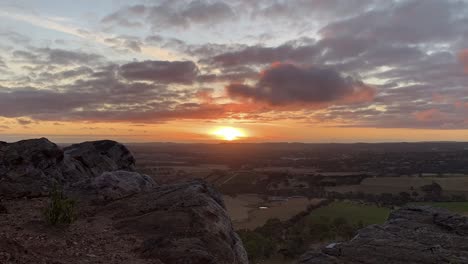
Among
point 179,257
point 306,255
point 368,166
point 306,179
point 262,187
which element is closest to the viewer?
point 179,257

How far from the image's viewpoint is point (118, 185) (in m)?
20.4

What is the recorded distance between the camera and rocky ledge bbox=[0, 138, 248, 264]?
41.6 feet

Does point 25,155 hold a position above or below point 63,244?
above

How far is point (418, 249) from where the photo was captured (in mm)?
15516

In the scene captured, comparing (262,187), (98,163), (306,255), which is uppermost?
(98,163)

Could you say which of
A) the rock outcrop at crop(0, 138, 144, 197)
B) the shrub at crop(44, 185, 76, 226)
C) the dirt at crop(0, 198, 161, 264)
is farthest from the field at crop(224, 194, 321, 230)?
the shrub at crop(44, 185, 76, 226)

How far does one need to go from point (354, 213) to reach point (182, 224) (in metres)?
69.1

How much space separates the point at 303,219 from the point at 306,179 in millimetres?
69512

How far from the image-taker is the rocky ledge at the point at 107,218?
41.6 ft

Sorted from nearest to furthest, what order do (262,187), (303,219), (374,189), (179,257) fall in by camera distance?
(179,257) < (303,219) < (374,189) < (262,187)

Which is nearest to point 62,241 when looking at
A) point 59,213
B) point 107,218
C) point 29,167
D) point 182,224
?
point 59,213

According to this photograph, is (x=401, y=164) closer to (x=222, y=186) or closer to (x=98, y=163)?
(x=222, y=186)

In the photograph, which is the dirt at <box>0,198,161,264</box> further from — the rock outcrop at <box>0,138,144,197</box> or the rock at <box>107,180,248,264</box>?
the rock outcrop at <box>0,138,144,197</box>

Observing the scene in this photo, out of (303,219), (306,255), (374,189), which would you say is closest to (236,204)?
(303,219)
